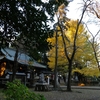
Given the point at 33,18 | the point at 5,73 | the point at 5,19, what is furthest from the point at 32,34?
the point at 5,73

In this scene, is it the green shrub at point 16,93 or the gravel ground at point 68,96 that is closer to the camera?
the green shrub at point 16,93

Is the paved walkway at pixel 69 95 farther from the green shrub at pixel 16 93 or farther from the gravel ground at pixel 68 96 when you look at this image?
the green shrub at pixel 16 93

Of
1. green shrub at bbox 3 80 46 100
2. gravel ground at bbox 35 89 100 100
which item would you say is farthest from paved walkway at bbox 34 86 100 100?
green shrub at bbox 3 80 46 100

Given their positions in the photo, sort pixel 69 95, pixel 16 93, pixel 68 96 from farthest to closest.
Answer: pixel 69 95
pixel 68 96
pixel 16 93

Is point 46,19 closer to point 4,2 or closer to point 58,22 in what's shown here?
point 4,2

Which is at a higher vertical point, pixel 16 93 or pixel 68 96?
pixel 16 93

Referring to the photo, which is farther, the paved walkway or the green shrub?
the paved walkway

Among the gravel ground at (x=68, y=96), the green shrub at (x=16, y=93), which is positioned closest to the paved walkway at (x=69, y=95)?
the gravel ground at (x=68, y=96)

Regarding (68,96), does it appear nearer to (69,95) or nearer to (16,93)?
(69,95)

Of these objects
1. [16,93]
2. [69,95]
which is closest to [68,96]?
[69,95]

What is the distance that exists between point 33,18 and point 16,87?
4.31 m

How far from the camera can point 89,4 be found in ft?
75.5

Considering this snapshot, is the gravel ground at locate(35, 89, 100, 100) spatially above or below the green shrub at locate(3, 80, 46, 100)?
below

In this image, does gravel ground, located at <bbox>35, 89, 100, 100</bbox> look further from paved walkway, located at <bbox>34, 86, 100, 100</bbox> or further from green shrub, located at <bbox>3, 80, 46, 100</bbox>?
green shrub, located at <bbox>3, 80, 46, 100</bbox>
